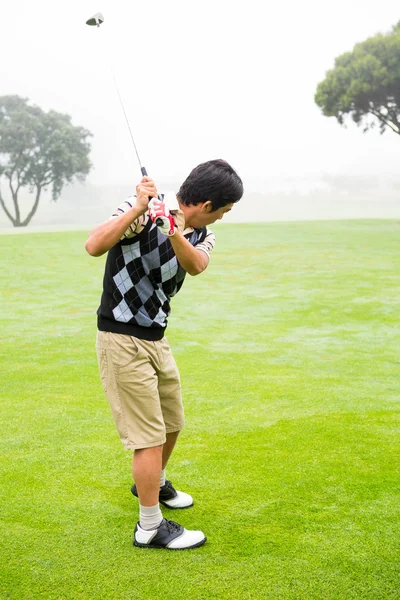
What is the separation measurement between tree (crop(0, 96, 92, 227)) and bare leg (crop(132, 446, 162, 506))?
175 ft

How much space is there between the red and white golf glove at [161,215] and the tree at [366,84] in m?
33.5

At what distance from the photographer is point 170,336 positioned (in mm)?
9547

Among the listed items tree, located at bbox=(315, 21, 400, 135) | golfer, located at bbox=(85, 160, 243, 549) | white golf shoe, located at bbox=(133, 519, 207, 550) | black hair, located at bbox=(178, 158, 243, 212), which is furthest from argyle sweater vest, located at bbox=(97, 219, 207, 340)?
tree, located at bbox=(315, 21, 400, 135)

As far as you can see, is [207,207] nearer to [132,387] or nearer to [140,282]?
[140,282]

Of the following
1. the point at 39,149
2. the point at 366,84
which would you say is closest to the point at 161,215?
the point at 366,84

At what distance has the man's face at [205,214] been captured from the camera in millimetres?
3266

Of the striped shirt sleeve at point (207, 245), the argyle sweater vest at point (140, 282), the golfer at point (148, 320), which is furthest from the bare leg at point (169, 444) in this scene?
the striped shirt sleeve at point (207, 245)

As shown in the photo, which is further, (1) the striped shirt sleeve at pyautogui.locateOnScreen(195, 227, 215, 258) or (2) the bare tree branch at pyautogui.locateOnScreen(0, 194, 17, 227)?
(2) the bare tree branch at pyautogui.locateOnScreen(0, 194, 17, 227)

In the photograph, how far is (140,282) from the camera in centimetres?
328

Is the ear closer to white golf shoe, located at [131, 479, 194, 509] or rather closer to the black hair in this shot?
the black hair

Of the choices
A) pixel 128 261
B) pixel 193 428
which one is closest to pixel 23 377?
pixel 193 428

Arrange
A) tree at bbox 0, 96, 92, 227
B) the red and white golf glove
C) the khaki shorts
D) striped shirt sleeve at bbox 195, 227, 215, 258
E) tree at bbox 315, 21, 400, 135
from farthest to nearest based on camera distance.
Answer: tree at bbox 0, 96, 92, 227 < tree at bbox 315, 21, 400, 135 < striped shirt sleeve at bbox 195, 227, 215, 258 < the khaki shorts < the red and white golf glove

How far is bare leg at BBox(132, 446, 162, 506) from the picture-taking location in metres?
3.33

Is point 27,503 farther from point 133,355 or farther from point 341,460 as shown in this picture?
point 341,460
